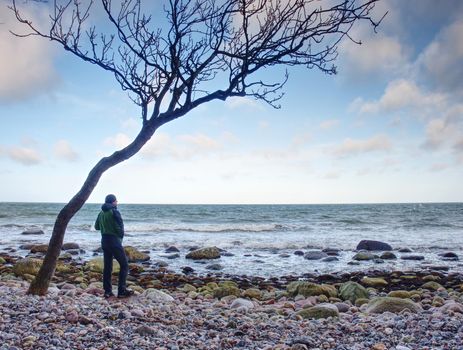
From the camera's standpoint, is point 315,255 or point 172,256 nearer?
point 315,255

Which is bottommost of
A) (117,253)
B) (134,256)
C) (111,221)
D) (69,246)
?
(134,256)

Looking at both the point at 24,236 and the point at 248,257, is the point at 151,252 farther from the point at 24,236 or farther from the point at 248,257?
the point at 24,236

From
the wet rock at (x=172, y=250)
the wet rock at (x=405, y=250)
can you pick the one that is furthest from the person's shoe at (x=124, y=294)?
the wet rock at (x=405, y=250)

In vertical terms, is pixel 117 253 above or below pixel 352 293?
above

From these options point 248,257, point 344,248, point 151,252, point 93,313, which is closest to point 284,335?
point 93,313

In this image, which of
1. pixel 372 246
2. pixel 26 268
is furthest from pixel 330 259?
pixel 26 268

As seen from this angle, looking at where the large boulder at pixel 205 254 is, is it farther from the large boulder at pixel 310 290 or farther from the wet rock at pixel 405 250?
the wet rock at pixel 405 250

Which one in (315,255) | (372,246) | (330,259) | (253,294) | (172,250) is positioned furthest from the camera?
(372,246)

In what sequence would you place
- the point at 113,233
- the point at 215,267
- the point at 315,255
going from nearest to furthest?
the point at 113,233 < the point at 215,267 < the point at 315,255

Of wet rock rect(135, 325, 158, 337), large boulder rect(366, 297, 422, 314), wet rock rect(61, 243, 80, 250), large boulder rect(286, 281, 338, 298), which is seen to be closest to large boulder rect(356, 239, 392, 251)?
large boulder rect(286, 281, 338, 298)

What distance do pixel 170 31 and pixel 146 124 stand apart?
154cm

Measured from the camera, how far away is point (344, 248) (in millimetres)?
22109

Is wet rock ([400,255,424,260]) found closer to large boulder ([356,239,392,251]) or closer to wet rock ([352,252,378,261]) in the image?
wet rock ([352,252,378,261])

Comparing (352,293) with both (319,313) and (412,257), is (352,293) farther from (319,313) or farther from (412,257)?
(412,257)
